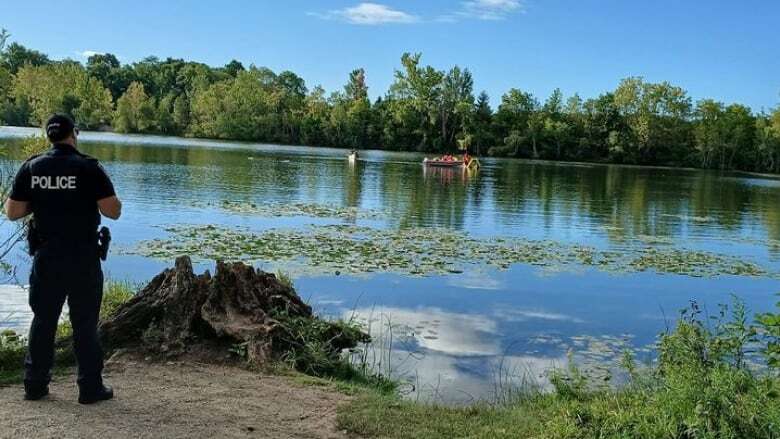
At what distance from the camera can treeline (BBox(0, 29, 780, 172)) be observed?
3792 inches

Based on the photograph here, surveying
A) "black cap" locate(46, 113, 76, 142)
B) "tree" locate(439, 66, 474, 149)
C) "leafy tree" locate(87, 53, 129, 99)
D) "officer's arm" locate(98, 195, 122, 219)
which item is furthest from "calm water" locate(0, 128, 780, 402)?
"leafy tree" locate(87, 53, 129, 99)

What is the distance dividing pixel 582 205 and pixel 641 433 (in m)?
26.0

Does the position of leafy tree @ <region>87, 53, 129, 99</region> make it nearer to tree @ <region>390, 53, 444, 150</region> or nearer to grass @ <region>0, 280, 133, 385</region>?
tree @ <region>390, 53, 444, 150</region>

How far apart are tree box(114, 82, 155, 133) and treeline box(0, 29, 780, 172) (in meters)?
0.15

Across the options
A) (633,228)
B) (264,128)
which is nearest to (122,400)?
(633,228)

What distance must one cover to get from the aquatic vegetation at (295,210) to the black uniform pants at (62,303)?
586 inches

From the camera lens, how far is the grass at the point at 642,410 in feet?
14.9

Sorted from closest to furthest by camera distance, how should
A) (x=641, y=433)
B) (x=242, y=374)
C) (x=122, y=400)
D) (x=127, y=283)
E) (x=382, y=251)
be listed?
1. (x=641, y=433)
2. (x=122, y=400)
3. (x=242, y=374)
4. (x=127, y=283)
5. (x=382, y=251)

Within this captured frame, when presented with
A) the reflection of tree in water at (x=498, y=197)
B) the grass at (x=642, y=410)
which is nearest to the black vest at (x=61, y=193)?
the grass at (x=642, y=410)

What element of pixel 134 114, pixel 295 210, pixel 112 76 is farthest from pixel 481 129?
pixel 295 210

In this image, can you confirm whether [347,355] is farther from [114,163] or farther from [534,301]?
[114,163]

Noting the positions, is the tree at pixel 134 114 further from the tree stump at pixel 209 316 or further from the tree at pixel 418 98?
the tree stump at pixel 209 316

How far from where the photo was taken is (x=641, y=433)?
467cm

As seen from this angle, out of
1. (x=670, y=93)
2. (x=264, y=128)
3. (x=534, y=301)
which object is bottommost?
(x=534, y=301)
